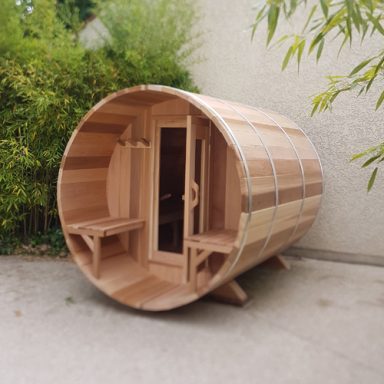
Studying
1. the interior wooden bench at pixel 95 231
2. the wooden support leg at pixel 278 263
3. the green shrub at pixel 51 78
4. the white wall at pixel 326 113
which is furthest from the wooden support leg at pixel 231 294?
the green shrub at pixel 51 78

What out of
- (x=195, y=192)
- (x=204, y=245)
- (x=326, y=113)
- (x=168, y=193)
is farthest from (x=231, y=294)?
(x=326, y=113)

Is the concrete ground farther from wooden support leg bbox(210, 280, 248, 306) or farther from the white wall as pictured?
the white wall

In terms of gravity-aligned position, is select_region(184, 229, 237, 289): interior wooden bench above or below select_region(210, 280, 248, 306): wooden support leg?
above

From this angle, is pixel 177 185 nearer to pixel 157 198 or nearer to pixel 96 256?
pixel 157 198

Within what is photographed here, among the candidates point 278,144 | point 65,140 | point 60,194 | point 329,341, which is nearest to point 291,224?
point 278,144

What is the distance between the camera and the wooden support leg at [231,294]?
420 cm

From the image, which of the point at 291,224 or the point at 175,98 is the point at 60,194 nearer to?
the point at 175,98

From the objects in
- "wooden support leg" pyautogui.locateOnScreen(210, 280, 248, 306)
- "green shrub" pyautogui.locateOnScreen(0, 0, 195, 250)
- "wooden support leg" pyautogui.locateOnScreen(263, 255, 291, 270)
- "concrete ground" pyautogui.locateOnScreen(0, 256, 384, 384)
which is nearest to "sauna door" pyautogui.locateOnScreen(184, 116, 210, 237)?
"wooden support leg" pyautogui.locateOnScreen(210, 280, 248, 306)

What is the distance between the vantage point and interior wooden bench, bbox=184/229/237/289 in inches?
151

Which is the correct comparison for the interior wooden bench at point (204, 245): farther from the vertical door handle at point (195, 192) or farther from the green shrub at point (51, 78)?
the green shrub at point (51, 78)

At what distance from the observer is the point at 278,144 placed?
4.41 m

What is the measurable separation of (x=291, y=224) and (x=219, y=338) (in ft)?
4.39

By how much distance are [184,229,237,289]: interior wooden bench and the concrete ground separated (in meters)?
0.40

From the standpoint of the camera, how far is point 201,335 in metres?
3.66
